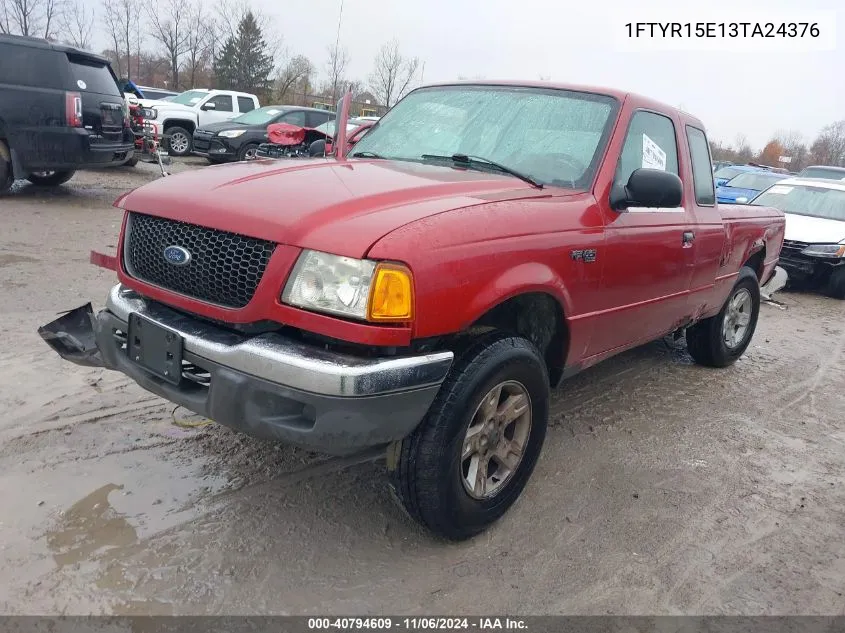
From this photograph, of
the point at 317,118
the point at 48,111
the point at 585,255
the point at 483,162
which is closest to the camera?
the point at 585,255

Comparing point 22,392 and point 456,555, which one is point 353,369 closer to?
point 456,555

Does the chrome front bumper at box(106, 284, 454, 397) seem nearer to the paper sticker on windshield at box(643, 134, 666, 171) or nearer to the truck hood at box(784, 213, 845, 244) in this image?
the paper sticker on windshield at box(643, 134, 666, 171)

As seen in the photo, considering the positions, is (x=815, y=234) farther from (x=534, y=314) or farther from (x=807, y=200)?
(x=534, y=314)

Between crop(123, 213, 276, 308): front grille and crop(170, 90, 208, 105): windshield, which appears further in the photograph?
crop(170, 90, 208, 105): windshield

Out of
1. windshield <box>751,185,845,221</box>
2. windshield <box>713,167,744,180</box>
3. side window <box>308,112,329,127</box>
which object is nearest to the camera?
windshield <box>751,185,845,221</box>

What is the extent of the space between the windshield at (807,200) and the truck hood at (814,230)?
0.23m

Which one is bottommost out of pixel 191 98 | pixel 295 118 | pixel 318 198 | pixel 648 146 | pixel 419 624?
pixel 419 624

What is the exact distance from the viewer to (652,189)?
311cm

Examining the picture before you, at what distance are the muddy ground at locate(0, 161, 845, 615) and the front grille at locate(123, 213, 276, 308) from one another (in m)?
0.96

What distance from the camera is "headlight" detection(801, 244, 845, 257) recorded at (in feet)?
29.7

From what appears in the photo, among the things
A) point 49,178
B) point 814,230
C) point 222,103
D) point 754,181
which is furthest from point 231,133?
point 754,181

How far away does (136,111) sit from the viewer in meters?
11.7

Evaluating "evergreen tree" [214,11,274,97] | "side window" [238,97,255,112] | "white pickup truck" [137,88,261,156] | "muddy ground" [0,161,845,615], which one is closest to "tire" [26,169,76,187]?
"white pickup truck" [137,88,261,156]

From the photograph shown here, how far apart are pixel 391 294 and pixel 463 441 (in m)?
0.69
